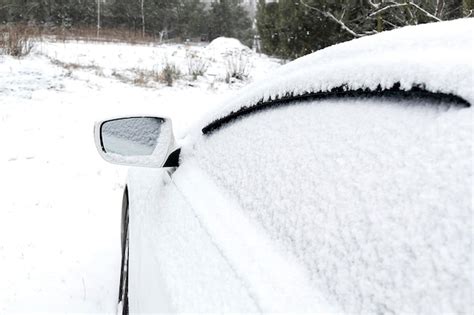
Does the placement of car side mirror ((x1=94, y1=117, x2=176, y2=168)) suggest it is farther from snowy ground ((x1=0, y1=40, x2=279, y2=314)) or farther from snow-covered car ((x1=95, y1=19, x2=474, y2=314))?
snow-covered car ((x1=95, y1=19, x2=474, y2=314))

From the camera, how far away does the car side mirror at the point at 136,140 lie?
1.48 meters

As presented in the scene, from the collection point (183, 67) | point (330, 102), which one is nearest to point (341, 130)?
point (330, 102)

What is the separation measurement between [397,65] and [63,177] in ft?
13.4

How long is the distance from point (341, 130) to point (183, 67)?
11594 millimetres

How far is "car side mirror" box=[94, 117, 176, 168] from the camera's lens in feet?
4.86

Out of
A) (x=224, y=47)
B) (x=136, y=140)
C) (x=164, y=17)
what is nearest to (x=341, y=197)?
(x=136, y=140)

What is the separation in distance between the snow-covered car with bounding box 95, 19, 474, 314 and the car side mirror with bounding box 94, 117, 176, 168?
0.28 m

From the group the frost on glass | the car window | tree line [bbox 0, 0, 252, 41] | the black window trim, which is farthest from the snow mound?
the car window

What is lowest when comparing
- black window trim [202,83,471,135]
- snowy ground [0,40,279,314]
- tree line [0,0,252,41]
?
snowy ground [0,40,279,314]

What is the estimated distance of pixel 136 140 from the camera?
165cm

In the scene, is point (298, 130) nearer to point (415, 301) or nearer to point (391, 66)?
point (391, 66)

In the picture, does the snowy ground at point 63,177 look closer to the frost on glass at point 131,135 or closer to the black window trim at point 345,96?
the frost on glass at point 131,135

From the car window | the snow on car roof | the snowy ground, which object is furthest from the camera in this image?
the snowy ground

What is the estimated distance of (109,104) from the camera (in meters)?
7.47
